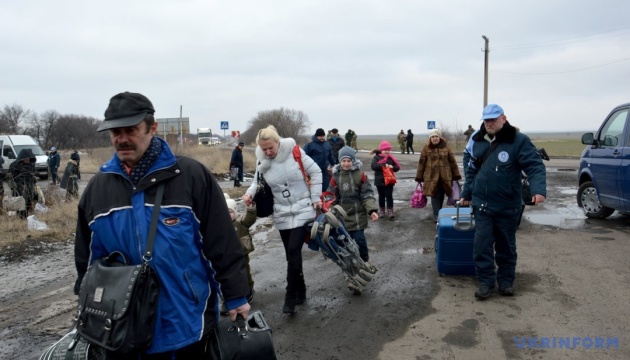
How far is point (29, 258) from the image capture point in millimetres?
8062

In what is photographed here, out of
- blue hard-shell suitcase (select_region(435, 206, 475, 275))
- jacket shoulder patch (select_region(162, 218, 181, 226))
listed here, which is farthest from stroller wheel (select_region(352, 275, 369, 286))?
jacket shoulder patch (select_region(162, 218, 181, 226))

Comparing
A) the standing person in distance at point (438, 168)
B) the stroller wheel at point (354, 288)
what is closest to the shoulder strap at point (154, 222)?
the stroller wheel at point (354, 288)

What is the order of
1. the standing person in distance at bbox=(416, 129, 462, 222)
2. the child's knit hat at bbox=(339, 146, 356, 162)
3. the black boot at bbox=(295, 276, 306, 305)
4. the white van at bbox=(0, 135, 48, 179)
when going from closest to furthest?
the black boot at bbox=(295, 276, 306, 305) < the child's knit hat at bbox=(339, 146, 356, 162) < the standing person in distance at bbox=(416, 129, 462, 222) < the white van at bbox=(0, 135, 48, 179)

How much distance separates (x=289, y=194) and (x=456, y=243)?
220 centimetres

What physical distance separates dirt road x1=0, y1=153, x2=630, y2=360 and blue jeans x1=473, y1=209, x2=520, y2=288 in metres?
0.24

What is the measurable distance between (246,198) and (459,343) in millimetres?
2490

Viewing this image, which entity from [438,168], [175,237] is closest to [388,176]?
[438,168]

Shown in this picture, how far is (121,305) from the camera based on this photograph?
7.27 feet

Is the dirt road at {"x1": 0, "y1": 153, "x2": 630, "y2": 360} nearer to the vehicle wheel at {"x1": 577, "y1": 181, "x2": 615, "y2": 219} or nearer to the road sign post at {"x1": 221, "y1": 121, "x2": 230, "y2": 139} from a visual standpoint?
the vehicle wheel at {"x1": 577, "y1": 181, "x2": 615, "y2": 219}

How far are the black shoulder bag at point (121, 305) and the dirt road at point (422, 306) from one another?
214 cm

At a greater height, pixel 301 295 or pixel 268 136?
pixel 268 136

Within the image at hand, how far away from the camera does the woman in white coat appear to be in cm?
515

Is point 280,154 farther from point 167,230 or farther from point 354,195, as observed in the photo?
point 167,230

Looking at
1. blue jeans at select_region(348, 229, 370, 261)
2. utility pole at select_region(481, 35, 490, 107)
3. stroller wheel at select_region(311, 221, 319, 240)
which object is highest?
utility pole at select_region(481, 35, 490, 107)
